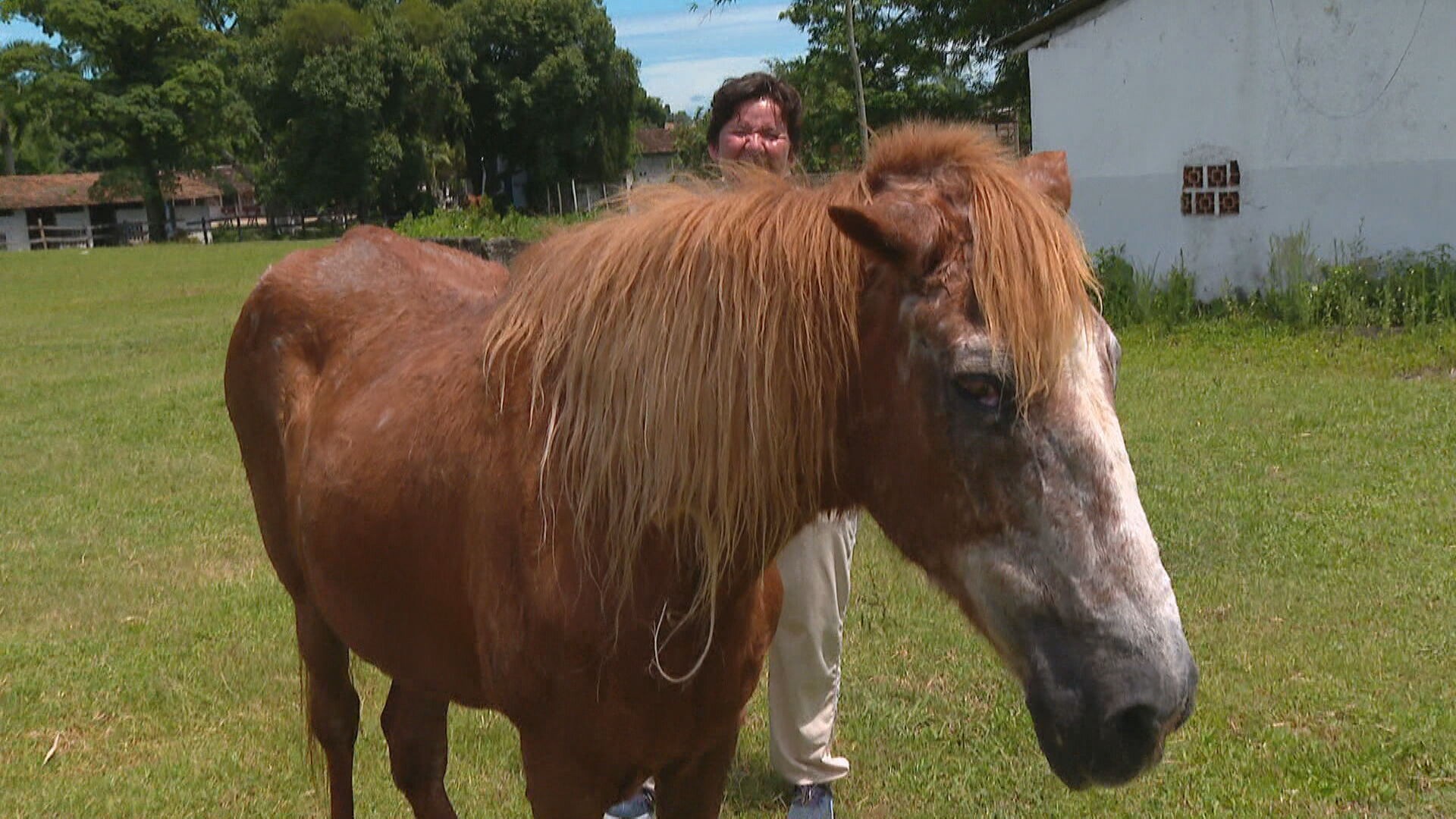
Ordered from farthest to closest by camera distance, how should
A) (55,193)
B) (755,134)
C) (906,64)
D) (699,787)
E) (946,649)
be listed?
(55,193), (906,64), (946,649), (755,134), (699,787)

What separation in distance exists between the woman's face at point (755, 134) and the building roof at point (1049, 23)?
34.6ft

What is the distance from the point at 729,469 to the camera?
6.03ft

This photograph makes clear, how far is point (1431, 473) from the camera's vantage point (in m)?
6.10

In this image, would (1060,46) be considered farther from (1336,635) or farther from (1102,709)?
(1102,709)

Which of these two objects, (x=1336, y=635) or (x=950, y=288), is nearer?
(x=950, y=288)

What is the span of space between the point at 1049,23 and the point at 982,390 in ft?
41.0

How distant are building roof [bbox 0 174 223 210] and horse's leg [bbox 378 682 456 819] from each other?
179 ft

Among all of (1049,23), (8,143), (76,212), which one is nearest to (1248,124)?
(1049,23)

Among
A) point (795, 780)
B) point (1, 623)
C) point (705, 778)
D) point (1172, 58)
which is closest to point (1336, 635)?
point (795, 780)

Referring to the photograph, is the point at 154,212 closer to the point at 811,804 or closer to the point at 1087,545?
the point at 811,804

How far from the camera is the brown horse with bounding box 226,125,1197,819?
62.3 inches

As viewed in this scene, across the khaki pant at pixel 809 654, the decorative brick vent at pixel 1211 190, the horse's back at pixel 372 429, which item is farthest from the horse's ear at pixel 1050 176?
the decorative brick vent at pixel 1211 190

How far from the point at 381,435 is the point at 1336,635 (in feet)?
11.8

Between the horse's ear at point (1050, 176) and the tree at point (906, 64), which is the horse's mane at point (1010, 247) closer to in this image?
the horse's ear at point (1050, 176)
